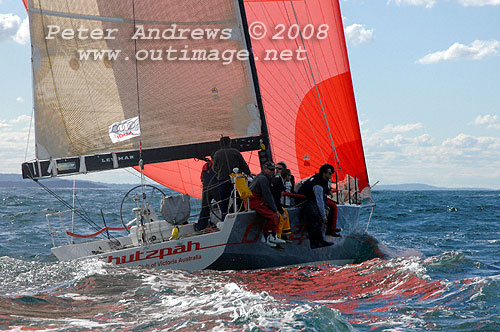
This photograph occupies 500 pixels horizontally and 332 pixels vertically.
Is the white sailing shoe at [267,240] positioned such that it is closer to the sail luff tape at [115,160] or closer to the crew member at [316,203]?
the crew member at [316,203]

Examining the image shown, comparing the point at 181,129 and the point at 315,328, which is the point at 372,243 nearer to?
the point at 181,129

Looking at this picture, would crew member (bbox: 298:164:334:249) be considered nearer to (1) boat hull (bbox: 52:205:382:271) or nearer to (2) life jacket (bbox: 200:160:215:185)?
(1) boat hull (bbox: 52:205:382:271)

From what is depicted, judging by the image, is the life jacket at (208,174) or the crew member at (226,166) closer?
the crew member at (226,166)

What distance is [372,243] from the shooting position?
35.2ft

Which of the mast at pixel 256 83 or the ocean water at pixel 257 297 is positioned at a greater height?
the mast at pixel 256 83

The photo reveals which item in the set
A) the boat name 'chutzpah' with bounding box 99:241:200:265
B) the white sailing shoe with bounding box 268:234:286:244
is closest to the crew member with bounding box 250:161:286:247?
the white sailing shoe with bounding box 268:234:286:244

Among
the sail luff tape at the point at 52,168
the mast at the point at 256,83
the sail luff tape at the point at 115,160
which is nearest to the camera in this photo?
the sail luff tape at the point at 52,168

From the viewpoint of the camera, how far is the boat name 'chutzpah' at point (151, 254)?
23.3 feet

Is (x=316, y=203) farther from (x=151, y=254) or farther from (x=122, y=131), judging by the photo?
(x=122, y=131)

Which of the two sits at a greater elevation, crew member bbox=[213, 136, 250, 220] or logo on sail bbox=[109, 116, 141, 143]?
logo on sail bbox=[109, 116, 141, 143]

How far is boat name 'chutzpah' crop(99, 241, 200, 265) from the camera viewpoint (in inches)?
279

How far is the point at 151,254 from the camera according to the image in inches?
280

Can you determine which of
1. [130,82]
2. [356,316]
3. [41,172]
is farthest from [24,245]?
[356,316]

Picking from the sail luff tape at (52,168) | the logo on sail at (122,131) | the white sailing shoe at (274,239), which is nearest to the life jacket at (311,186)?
the white sailing shoe at (274,239)
